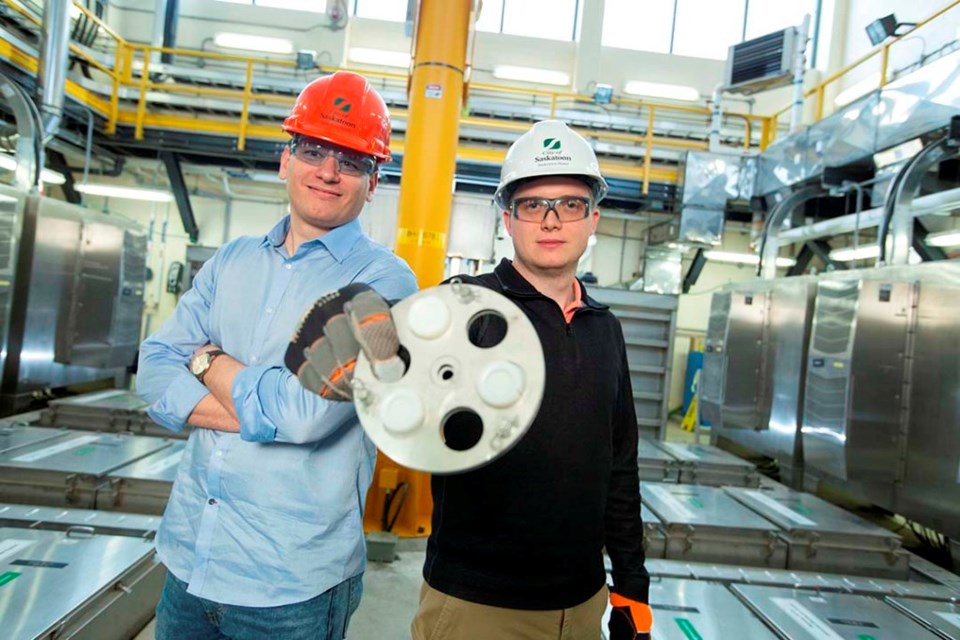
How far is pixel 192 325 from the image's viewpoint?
63.9 inches

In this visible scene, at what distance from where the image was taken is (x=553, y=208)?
1719 millimetres

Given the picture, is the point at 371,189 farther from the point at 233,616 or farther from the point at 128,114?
the point at 128,114

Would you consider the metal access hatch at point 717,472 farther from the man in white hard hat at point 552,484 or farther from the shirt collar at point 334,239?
the shirt collar at point 334,239

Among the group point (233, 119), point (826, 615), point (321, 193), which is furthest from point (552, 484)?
point (233, 119)

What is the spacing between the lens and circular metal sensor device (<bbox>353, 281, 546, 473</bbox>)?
104 centimetres

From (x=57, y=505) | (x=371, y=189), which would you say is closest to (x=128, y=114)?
(x=57, y=505)

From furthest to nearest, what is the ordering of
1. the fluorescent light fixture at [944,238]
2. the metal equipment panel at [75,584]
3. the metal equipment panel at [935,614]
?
the fluorescent light fixture at [944,238]
the metal equipment panel at [935,614]
the metal equipment panel at [75,584]

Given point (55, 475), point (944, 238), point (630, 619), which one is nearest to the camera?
point (630, 619)

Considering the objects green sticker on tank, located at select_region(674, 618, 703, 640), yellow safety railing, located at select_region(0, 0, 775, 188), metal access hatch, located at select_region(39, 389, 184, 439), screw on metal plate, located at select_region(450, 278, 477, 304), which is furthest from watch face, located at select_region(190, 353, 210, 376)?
yellow safety railing, located at select_region(0, 0, 775, 188)

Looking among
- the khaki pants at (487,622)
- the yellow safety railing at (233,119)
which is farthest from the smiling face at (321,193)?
the yellow safety railing at (233,119)

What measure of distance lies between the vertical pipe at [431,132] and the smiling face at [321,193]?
2745 millimetres

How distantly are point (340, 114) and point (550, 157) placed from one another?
1.98 ft

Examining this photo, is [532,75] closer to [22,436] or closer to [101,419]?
[101,419]

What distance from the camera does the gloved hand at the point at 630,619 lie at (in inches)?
66.8
